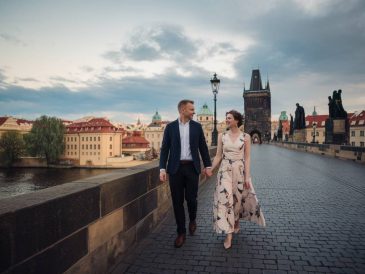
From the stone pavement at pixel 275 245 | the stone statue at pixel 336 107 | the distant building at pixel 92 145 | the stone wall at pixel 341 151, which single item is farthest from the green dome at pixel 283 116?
the stone pavement at pixel 275 245

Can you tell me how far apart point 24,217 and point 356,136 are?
81198 millimetres

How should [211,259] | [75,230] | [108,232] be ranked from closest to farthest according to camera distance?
[75,230] → [108,232] → [211,259]

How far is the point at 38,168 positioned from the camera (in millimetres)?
68250

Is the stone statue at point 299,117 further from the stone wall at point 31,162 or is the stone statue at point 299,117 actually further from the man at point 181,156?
the stone wall at point 31,162

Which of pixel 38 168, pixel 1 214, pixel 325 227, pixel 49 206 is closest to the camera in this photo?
pixel 1 214

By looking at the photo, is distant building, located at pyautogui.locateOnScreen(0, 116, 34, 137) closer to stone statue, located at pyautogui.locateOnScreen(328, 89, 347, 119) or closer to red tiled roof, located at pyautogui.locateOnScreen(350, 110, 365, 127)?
stone statue, located at pyautogui.locateOnScreen(328, 89, 347, 119)

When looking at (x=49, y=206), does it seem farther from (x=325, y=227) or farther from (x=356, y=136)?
(x=356, y=136)

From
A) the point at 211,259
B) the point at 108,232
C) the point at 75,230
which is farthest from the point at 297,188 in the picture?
the point at 75,230

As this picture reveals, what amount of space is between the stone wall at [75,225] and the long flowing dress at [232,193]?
1114 millimetres

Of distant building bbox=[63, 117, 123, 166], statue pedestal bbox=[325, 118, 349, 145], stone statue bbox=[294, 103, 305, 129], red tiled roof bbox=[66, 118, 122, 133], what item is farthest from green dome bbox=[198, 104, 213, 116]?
statue pedestal bbox=[325, 118, 349, 145]

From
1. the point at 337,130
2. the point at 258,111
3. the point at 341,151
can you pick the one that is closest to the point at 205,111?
the point at 258,111

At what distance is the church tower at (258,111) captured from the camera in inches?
3856

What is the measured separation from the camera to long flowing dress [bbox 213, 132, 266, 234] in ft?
14.3

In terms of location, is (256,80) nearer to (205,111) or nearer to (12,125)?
(205,111)
